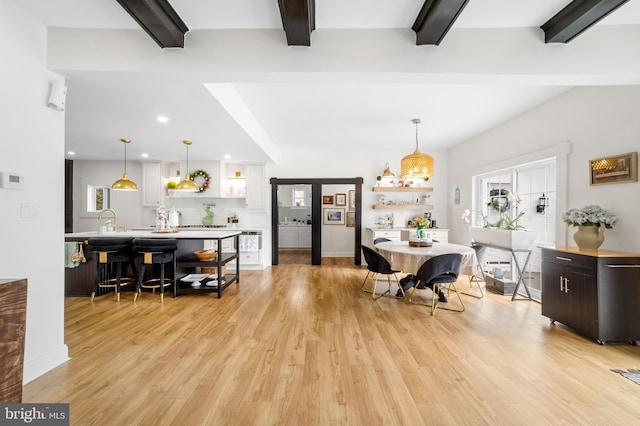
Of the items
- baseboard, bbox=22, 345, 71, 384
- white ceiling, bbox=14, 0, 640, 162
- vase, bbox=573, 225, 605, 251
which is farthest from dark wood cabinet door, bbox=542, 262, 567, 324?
baseboard, bbox=22, 345, 71, 384

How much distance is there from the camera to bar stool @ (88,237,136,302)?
3.85m

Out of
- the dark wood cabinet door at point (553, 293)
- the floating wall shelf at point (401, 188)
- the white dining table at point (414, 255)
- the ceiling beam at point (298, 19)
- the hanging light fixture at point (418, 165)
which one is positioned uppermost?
the ceiling beam at point (298, 19)

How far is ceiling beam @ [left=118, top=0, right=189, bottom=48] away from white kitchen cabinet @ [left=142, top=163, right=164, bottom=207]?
4.85 metres

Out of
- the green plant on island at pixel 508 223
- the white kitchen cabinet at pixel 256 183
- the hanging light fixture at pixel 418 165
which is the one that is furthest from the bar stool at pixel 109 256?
the green plant on island at pixel 508 223

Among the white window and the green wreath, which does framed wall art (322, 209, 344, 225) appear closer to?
the green wreath

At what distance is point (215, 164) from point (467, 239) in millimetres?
5777

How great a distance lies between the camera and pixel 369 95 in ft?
11.9

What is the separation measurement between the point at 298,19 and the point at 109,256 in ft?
12.9

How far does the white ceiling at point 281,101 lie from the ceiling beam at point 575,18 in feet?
0.20

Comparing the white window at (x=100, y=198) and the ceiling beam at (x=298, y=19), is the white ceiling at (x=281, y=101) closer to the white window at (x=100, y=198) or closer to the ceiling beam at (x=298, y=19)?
the ceiling beam at (x=298, y=19)

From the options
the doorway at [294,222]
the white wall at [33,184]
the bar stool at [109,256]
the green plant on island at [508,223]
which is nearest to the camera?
the white wall at [33,184]

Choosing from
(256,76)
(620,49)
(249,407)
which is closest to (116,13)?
(256,76)

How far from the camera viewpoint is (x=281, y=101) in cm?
379

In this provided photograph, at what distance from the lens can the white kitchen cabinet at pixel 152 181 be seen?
635 centimetres
